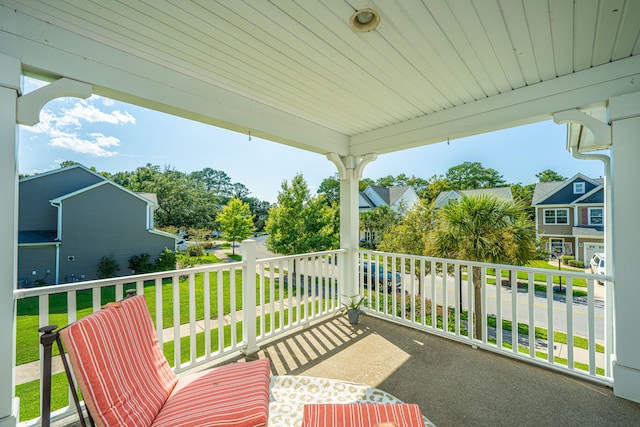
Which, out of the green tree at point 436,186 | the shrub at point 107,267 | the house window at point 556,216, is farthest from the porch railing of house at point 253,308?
the green tree at point 436,186

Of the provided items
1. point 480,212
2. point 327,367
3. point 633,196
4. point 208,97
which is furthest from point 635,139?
point 208,97

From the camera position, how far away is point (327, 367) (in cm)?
258

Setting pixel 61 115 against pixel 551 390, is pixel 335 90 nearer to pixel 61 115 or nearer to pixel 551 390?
pixel 551 390

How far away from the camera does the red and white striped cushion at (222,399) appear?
1.28 metres

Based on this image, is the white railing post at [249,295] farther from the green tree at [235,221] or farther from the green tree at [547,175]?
the green tree at [547,175]

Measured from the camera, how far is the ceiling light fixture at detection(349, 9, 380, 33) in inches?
63.4

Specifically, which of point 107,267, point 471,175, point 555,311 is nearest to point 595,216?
point 555,311

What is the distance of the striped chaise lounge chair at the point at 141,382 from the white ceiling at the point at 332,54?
1774 millimetres

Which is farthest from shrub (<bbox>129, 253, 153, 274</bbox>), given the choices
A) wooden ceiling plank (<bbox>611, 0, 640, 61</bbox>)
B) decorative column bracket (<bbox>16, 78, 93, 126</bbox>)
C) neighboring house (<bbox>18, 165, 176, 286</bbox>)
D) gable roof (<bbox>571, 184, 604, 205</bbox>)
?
gable roof (<bbox>571, 184, 604, 205</bbox>)

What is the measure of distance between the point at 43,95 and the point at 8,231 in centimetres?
93

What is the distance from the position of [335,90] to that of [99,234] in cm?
410

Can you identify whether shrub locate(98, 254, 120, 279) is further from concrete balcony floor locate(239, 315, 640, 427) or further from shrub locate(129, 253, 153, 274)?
concrete balcony floor locate(239, 315, 640, 427)

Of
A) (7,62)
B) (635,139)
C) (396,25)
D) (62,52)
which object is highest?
(396,25)

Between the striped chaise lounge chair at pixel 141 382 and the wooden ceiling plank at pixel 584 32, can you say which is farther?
the wooden ceiling plank at pixel 584 32
